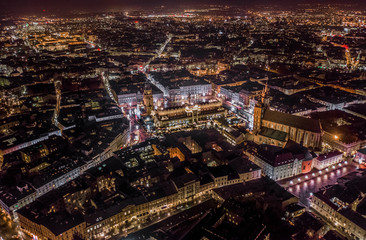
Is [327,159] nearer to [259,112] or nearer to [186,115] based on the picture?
[259,112]

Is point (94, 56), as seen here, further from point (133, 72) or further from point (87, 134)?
point (87, 134)

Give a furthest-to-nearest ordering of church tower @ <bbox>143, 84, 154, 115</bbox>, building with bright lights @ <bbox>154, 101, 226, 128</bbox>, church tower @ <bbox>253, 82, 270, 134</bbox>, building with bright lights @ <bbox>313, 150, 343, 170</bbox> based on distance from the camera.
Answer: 1. church tower @ <bbox>143, 84, 154, 115</bbox>
2. building with bright lights @ <bbox>154, 101, 226, 128</bbox>
3. church tower @ <bbox>253, 82, 270, 134</bbox>
4. building with bright lights @ <bbox>313, 150, 343, 170</bbox>

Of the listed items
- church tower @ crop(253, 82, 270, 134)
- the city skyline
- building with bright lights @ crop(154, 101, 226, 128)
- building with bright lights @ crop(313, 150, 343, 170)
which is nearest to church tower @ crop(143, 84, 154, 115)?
the city skyline

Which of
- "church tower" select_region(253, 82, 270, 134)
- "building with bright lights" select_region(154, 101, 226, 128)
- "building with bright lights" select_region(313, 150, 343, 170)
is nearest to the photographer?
"building with bright lights" select_region(313, 150, 343, 170)

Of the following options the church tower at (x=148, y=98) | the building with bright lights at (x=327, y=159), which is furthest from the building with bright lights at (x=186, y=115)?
the building with bright lights at (x=327, y=159)

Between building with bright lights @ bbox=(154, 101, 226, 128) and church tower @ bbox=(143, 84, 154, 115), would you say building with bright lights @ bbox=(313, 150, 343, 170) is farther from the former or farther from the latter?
church tower @ bbox=(143, 84, 154, 115)

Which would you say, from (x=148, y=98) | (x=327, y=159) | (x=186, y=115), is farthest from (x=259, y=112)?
(x=148, y=98)

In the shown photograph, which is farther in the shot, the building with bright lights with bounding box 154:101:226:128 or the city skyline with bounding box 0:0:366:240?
the building with bright lights with bounding box 154:101:226:128

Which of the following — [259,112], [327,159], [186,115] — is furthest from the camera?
[186,115]

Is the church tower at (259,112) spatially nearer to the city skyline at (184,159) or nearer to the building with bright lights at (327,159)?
the city skyline at (184,159)

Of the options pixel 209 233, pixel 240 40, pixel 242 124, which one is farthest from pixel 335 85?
pixel 240 40

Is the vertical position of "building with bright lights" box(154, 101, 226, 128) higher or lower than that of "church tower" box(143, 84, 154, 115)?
lower

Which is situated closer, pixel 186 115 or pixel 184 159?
pixel 184 159
